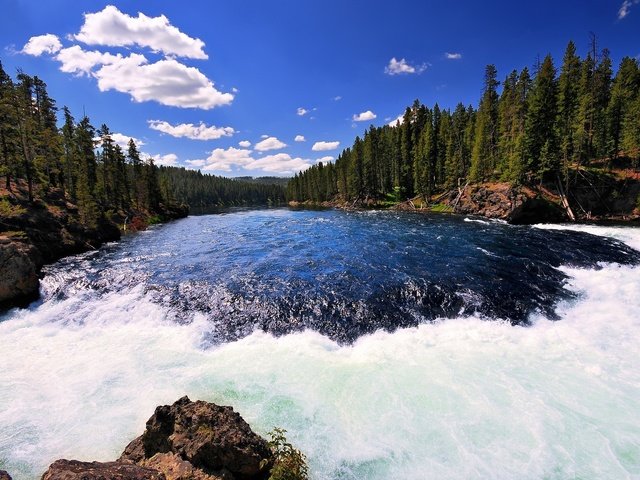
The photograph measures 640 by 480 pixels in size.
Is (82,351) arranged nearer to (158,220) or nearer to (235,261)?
(235,261)

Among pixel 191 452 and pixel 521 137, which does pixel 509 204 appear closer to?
pixel 521 137

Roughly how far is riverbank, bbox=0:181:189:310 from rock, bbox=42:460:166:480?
19.1 meters

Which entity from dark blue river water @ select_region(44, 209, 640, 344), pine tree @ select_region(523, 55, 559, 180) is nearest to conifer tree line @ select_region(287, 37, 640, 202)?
pine tree @ select_region(523, 55, 559, 180)

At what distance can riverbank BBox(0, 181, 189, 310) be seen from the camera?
1997 cm

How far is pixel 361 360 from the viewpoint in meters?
12.9

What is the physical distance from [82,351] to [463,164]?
3031 inches

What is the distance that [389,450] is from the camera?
8.52 metres

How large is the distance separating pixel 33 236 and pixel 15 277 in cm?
1193

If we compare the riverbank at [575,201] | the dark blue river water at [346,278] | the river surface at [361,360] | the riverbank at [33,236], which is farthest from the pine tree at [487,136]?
the riverbank at [33,236]

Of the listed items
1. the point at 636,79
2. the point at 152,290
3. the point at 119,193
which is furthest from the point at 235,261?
the point at 636,79

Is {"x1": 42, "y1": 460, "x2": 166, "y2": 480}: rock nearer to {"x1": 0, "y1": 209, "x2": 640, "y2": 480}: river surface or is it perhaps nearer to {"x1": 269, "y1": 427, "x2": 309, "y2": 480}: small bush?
{"x1": 269, "y1": 427, "x2": 309, "y2": 480}: small bush

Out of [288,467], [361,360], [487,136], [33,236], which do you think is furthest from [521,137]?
[33,236]

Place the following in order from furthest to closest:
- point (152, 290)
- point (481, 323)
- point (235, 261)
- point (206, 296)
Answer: point (235, 261), point (152, 290), point (206, 296), point (481, 323)

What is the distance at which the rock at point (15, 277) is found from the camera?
19469 mm
